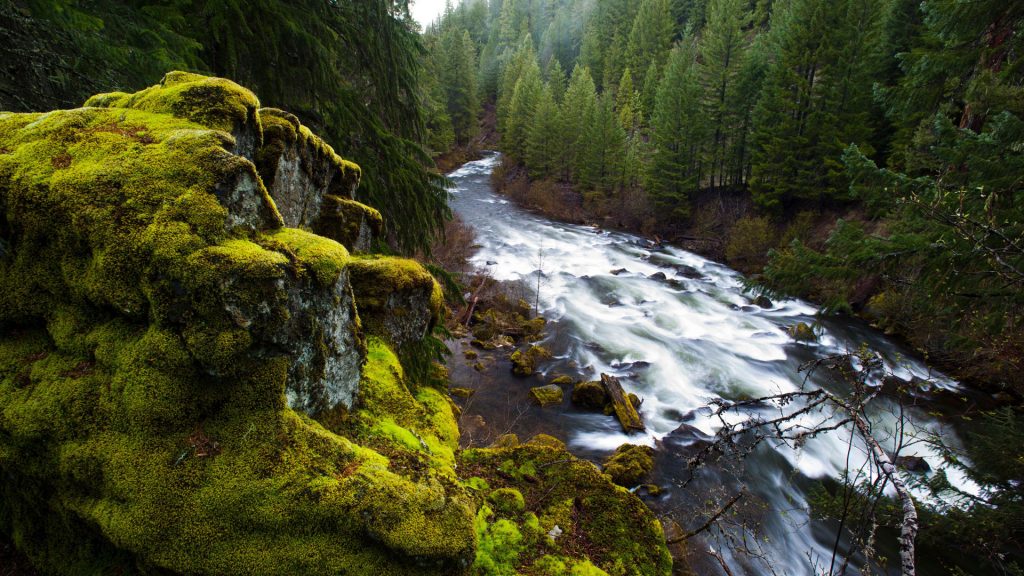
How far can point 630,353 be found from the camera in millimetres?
14023

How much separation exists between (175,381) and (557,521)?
2.97 m

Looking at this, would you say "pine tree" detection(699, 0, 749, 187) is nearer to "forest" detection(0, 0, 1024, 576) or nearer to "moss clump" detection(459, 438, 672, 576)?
"forest" detection(0, 0, 1024, 576)

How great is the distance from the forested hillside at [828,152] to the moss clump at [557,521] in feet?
10.7

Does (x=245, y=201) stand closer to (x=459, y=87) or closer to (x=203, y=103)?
(x=203, y=103)

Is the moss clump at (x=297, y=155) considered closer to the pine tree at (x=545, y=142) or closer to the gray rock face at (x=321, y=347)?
the gray rock face at (x=321, y=347)

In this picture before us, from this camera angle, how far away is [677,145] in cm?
2984

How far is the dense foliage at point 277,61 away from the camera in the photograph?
406 centimetres

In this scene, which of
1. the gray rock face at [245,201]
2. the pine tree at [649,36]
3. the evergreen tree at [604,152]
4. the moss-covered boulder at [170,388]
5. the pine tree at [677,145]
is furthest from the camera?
the pine tree at [649,36]

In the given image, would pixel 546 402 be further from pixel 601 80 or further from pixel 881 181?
pixel 601 80

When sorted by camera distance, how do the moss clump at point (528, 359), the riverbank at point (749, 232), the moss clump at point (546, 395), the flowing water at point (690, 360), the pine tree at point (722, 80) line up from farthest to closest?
the pine tree at point (722, 80), the moss clump at point (528, 359), the riverbank at point (749, 232), the moss clump at point (546, 395), the flowing water at point (690, 360)

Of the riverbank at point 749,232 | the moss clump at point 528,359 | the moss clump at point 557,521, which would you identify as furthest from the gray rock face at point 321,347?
the moss clump at point 528,359

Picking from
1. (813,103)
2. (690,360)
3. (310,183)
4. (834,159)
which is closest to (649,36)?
(813,103)

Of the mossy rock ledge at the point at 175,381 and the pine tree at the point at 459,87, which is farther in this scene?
the pine tree at the point at 459,87

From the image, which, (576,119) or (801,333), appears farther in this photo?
(576,119)
